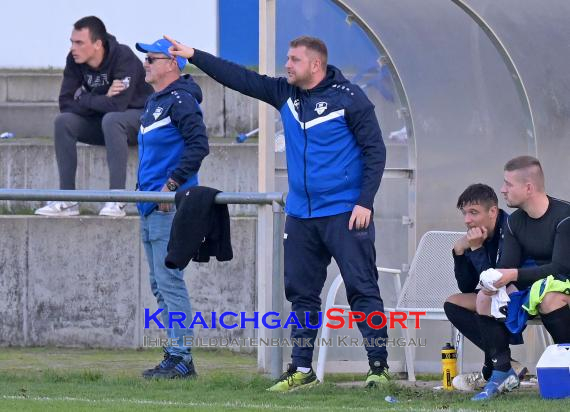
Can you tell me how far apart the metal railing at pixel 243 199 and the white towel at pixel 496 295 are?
53.6 inches

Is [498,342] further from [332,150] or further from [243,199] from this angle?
[243,199]

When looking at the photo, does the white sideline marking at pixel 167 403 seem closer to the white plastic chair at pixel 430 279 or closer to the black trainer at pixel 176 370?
the black trainer at pixel 176 370

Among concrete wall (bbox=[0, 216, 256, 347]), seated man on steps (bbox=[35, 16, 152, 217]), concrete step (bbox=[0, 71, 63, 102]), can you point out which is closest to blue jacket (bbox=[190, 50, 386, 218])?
concrete wall (bbox=[0, 216, 256, 347])

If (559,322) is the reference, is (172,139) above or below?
above

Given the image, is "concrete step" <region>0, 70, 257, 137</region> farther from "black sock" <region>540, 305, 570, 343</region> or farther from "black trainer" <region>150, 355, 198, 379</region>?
"black sock" <region>540, 305, 570, 343</region>

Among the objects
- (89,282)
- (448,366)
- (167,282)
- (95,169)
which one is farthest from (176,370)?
(95,169)

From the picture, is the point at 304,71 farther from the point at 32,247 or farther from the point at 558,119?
the point at 32,247

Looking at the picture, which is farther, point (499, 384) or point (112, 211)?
point (112, 211)

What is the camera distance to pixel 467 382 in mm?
7391

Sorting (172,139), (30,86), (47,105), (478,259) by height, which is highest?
(30,86)

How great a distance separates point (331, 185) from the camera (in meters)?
7.35

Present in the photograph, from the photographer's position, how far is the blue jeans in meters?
8.00

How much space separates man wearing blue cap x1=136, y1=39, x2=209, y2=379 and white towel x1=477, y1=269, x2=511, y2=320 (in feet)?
6.38

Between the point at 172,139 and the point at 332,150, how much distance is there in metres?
1.17
